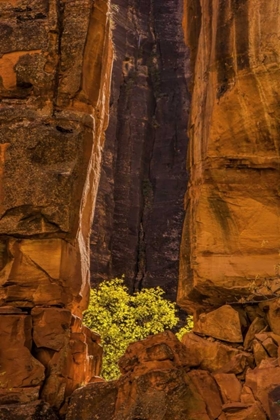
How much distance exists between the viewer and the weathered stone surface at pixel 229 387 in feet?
33.0

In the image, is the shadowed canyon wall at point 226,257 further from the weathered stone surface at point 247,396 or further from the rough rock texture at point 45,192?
the rough rock texture at point 45,192

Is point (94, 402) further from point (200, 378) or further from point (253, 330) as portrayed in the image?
point (253, 330)

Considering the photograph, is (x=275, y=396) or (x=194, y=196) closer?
(x=275, y=396)

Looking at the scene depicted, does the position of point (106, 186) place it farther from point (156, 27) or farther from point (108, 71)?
point (108, 71)

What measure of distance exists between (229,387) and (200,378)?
503mm

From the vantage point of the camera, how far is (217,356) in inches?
429

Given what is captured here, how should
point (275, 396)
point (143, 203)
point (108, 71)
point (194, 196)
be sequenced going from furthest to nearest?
point (143, 203) → point (108, 71) → point (194, 196) → point (275, 396)

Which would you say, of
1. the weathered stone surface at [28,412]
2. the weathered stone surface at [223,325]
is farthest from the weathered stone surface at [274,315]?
the weathered stone surface at [28,412]

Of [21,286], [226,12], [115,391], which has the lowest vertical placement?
[115,391]

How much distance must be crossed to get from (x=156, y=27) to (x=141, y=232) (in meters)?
15.5

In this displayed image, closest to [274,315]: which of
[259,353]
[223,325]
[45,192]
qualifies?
[259,353]

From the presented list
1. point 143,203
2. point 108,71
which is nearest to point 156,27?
point 143,203

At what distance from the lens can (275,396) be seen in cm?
918

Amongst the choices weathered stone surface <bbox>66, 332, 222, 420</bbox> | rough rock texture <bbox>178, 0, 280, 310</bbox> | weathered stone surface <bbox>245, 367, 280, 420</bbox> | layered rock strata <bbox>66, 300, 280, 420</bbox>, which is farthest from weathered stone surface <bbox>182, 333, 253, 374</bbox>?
rough rock texture <bbox>178, 0, 280, 310</bbox>
